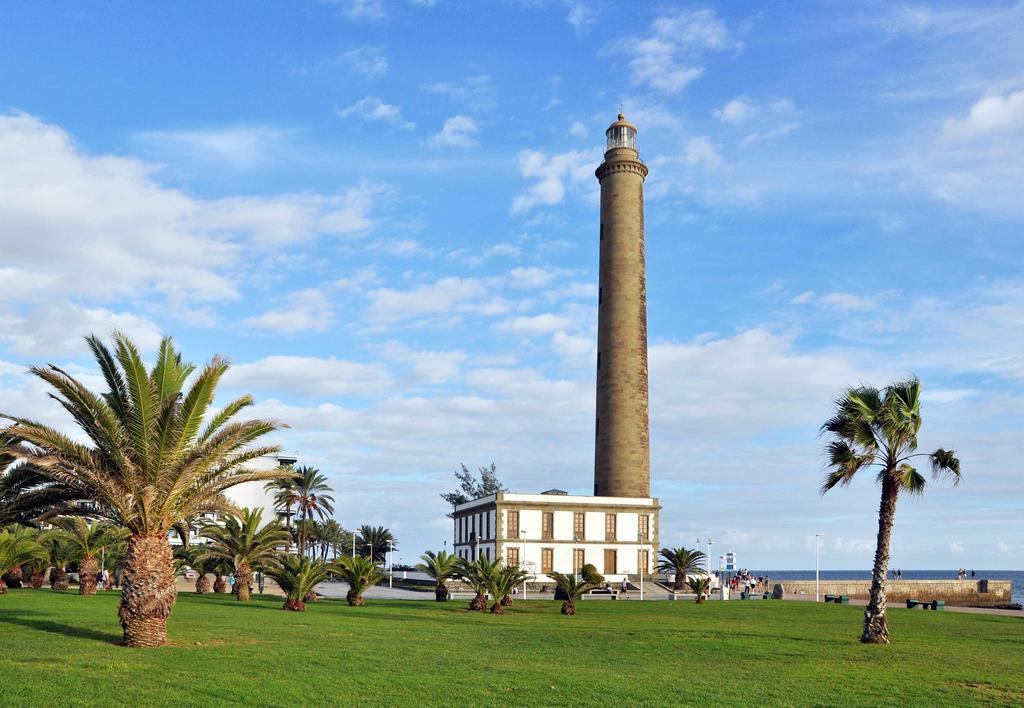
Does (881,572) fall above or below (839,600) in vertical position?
above

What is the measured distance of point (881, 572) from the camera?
24.8m

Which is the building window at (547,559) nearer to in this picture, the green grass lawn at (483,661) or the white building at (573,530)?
the white building at (573,530)

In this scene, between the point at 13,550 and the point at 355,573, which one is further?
the point at 355,573

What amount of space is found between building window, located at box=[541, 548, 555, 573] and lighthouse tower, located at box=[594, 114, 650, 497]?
5500 millimetres

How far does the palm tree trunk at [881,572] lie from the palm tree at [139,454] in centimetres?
1559

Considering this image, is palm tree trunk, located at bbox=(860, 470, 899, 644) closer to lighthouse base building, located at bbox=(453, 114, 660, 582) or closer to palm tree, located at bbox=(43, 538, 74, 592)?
palm tree, located at bbox=(43, 538, 74, 592)

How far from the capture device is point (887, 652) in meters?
22.6

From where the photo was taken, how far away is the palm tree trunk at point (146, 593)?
19.9 m

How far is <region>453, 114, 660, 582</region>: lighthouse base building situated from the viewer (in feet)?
218

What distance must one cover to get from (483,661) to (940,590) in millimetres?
68909

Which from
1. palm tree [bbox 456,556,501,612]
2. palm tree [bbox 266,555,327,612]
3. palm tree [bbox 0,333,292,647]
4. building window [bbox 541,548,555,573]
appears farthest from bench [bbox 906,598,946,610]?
palm tree [bbox 0,333,292,647]

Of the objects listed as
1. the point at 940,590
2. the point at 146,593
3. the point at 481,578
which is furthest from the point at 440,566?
the point at 940,590

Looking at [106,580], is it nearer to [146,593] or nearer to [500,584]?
[500,584]

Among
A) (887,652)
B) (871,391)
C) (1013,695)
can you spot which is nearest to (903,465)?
(871,391)
